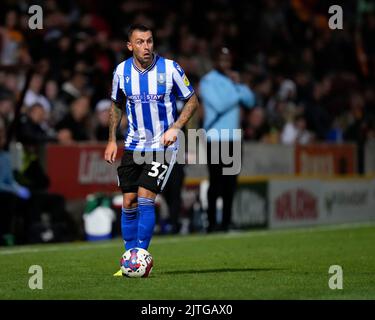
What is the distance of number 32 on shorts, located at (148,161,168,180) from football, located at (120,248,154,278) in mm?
707

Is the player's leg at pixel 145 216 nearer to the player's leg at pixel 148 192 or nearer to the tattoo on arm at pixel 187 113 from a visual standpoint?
the player's leg at pixel 148 192

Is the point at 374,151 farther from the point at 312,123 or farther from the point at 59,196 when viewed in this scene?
the point at 59,196

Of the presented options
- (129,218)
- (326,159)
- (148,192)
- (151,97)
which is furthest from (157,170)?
(326,159)

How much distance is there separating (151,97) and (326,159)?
10941mm

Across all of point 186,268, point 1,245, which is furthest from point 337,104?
point 186,268

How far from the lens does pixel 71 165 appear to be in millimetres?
15422

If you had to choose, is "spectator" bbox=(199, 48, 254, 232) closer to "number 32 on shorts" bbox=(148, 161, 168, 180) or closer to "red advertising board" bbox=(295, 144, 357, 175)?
"red advertising board" bbox=(295, 144, 357, 175)

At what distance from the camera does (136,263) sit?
9188 mm

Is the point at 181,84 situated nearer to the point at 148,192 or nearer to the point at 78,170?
the point at 148,192

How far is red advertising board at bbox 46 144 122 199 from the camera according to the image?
15250 mm

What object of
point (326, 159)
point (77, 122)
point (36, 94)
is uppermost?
point (36, 94)

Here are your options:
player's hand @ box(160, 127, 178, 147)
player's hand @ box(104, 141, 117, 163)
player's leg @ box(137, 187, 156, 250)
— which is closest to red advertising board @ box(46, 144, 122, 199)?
player's hand @ box(104, 141, 117, 163)

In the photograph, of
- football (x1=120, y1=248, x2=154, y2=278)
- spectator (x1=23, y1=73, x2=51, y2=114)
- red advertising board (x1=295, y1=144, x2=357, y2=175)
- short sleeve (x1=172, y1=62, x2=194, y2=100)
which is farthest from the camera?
red advertising board (x1=295, y1=144, x2=357, y2=175)

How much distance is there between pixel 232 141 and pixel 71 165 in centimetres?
229
